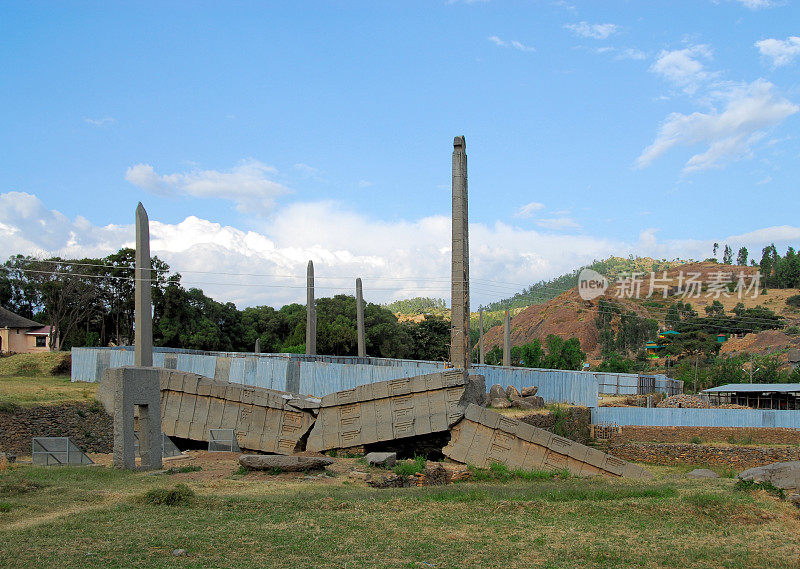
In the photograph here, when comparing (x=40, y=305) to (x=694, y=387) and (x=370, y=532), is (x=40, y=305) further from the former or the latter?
(x=370, y=532)

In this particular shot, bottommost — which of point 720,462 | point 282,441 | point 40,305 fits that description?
point 720,462

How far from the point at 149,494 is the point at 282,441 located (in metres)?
8.83

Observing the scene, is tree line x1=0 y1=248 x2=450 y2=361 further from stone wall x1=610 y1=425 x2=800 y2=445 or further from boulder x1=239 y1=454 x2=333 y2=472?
boulder x1=239 y1=454 x2=333 y2=472

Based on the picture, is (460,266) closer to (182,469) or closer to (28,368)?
(182,469)

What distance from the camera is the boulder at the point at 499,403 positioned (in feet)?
72.5

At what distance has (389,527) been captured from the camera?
30.2ft

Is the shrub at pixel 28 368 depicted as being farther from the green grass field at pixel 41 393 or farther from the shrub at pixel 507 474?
the shrub at pixel 507 474

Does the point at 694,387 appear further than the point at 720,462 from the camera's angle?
Yes

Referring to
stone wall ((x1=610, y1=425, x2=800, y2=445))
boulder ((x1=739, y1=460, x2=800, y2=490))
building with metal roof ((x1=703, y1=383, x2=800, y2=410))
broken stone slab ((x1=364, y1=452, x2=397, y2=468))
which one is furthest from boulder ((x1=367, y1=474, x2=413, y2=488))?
building with metal roof ((x1=703, y1=383, x2=800, y2=410))

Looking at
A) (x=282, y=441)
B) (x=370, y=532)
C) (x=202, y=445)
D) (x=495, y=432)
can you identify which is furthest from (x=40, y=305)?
(x=370, y=532)

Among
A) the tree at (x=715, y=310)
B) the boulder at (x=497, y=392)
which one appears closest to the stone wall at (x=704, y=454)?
the boulder at (x=497, y=392)

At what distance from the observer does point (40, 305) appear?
57.8 meters

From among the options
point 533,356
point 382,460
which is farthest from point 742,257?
point 382,460

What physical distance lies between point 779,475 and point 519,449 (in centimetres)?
604
